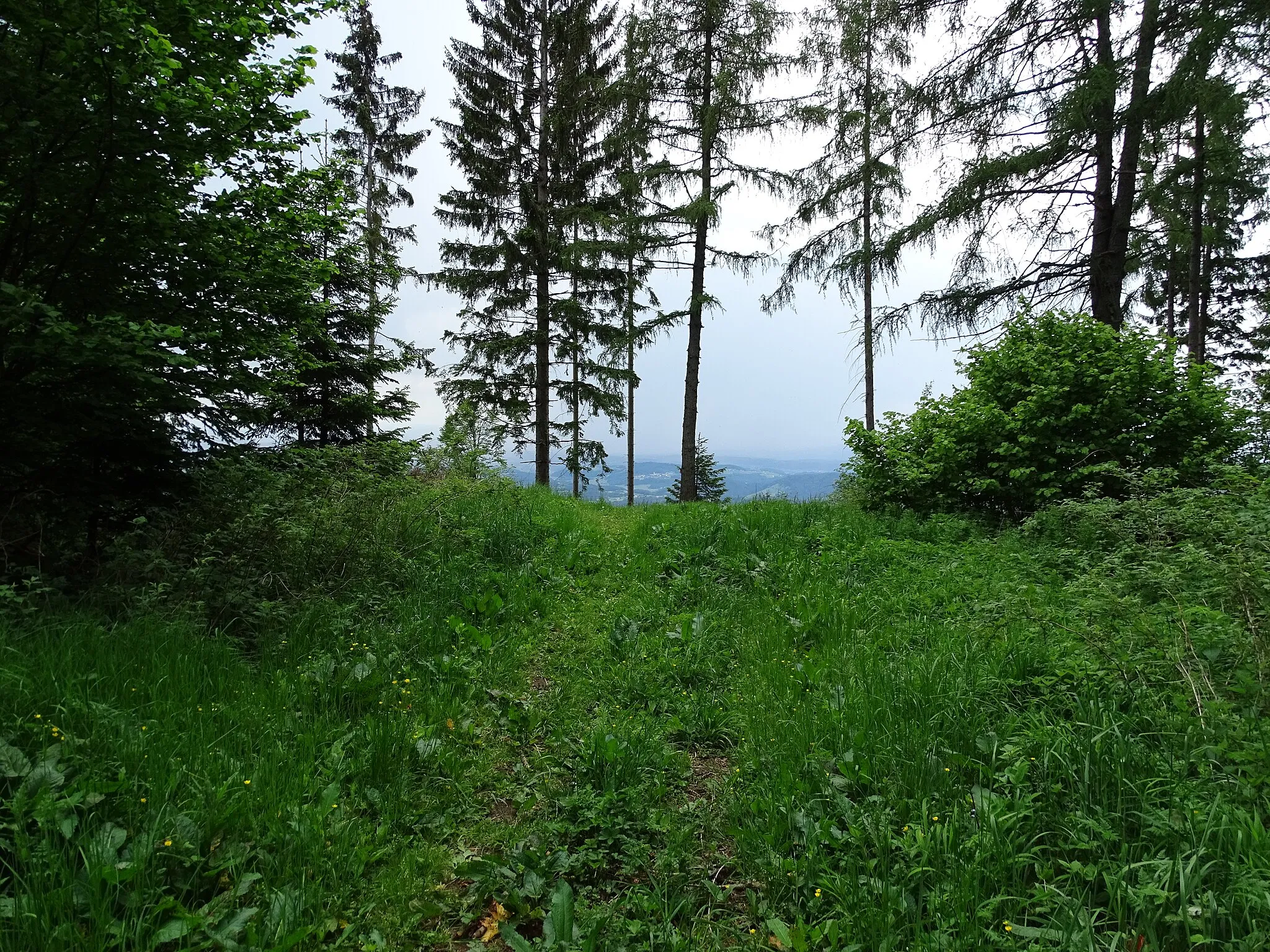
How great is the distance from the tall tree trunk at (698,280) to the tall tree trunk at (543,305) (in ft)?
14.3

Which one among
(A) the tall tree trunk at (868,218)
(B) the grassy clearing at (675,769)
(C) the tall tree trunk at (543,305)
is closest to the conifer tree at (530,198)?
(C) the tall tree trunk at (543,305)

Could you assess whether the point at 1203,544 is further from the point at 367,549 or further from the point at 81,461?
the point at 81,461

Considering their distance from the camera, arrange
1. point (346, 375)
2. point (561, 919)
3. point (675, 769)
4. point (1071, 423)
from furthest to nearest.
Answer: point (346, 375)
point (1071, 423)
point (675, 769)
point (561, 919)

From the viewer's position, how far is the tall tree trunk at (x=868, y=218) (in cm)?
975

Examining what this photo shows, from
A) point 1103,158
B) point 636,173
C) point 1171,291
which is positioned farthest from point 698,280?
point 1171,291

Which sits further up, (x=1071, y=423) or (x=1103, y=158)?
(x=1103, y=158)

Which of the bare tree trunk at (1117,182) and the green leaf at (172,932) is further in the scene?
the bare tree trunk at (1117,182)

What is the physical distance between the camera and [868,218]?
1327cm

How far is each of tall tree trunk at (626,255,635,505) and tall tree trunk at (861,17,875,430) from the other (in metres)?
6.04

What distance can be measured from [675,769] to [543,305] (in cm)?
1533

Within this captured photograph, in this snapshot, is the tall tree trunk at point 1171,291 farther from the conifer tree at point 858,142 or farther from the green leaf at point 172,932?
the green leaf at point 172,932

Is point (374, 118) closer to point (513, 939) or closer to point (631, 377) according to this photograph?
point (631, 377)

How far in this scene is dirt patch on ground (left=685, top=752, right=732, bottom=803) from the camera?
307 centimetres

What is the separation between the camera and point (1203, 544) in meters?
4.09
